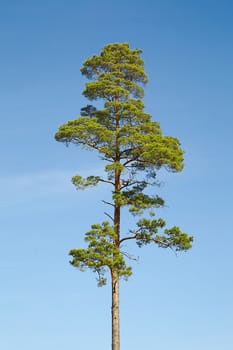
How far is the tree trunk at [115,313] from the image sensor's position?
31.1 metres

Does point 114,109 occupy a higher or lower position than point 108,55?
lower

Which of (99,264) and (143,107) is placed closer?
(99,264)

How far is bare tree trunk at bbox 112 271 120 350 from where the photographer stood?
102 ft

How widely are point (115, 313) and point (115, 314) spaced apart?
0.15ft

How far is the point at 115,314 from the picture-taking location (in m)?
31.6

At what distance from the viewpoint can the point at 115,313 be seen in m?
31.6

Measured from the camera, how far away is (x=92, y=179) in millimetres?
34125

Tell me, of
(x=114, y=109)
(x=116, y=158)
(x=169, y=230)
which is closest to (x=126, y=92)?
(x=114, y=109)

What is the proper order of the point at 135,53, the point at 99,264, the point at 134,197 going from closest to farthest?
the point at 99,264, the point at 134,197, the point at 135,53

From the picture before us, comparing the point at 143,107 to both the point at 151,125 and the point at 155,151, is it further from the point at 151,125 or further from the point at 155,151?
the point at 155,151

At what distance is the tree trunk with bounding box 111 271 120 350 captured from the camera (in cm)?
3114

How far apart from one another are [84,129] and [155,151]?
385cm

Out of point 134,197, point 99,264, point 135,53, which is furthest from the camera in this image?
point 135,53

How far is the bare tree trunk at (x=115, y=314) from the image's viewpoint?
102 feet
